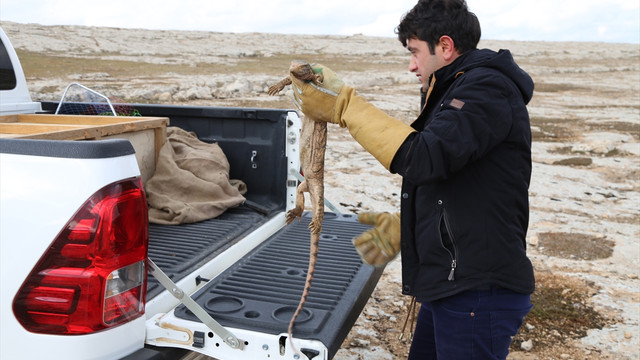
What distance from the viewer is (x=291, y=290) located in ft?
8.60

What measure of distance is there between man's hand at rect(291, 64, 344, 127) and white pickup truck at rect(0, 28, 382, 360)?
0.64 m

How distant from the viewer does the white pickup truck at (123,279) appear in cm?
173

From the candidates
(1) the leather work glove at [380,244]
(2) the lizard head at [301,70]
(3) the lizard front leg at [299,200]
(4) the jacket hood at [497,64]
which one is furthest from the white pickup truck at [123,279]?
(4) the jacket hood at [497,64]

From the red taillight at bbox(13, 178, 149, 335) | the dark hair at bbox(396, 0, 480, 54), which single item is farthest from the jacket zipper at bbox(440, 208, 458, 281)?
the red taillight at bbox(13, 178, 149, 335)

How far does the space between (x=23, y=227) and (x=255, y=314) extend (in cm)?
95

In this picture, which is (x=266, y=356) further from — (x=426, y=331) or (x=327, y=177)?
(x=327, y=177)

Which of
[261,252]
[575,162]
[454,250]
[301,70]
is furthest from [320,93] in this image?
[575,162]

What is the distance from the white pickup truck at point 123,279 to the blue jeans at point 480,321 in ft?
1.40

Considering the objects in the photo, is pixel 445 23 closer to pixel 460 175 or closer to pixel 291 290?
pixel 460 175

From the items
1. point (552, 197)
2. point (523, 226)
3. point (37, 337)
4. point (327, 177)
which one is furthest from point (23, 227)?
point (552, 197)

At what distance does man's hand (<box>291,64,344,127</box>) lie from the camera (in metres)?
2.11

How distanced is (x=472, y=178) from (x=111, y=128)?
6.99 ft

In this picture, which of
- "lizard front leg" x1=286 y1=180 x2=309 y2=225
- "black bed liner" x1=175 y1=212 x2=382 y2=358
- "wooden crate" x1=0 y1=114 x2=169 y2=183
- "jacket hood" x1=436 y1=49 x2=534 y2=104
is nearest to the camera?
"jacket hood" x1=436 y1=49 x2=534 y2=104

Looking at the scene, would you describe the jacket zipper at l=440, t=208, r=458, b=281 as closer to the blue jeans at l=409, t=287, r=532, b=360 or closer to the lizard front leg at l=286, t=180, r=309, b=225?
the blue jeans at l=409, t=287, r=532, b=360
